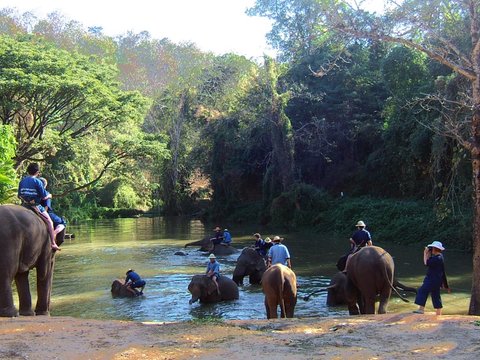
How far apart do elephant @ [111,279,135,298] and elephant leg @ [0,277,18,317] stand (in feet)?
24.0

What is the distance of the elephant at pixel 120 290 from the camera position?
16161 mm

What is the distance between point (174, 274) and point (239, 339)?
13447mm

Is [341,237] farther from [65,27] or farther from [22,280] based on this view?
[65,27]

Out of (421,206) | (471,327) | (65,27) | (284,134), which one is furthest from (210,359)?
(65,27)

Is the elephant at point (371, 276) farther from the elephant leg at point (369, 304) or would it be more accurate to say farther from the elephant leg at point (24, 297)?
the elephant leg at point (24, 297)

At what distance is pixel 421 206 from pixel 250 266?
49.7 ft

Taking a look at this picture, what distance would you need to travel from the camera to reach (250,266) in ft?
58.5

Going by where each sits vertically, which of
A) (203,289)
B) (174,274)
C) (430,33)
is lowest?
(174,274)

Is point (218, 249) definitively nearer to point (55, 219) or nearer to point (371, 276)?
point (371, 276)

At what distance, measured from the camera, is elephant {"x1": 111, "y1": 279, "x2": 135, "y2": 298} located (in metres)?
16.2

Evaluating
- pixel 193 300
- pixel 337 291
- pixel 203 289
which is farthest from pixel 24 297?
pixel 337 291

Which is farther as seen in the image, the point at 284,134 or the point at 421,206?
the point at 284,134

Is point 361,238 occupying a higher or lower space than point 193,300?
higher

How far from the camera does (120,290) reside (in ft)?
53.6
